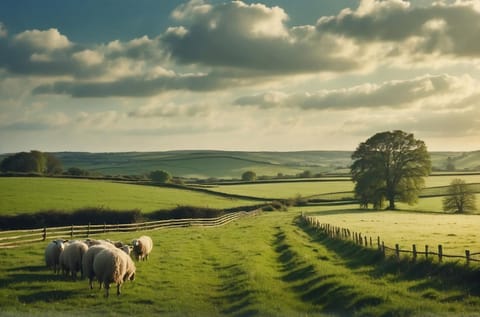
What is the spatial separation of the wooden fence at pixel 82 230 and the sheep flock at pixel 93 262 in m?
6.91

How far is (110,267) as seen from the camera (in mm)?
19062

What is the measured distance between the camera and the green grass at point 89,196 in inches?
2469

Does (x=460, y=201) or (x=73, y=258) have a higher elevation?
(x=73, y=258)

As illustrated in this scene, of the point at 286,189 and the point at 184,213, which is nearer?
the point at 184,213

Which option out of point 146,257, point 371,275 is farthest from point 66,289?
point 371,275

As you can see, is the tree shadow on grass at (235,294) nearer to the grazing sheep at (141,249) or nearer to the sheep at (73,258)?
the grazing sheep at (141,249)

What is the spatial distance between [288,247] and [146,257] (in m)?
8.63

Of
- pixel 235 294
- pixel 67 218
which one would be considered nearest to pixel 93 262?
pixel 235 294

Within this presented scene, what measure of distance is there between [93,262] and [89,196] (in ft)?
182

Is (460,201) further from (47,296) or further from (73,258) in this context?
(47,296)

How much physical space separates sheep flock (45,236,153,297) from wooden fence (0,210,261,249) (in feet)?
22.7

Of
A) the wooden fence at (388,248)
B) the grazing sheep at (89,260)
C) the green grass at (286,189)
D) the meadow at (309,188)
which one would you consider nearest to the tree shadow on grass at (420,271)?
the wooden fence at (388,248)

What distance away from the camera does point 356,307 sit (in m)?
15.7

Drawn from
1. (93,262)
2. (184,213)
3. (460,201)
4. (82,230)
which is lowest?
(184,213)
